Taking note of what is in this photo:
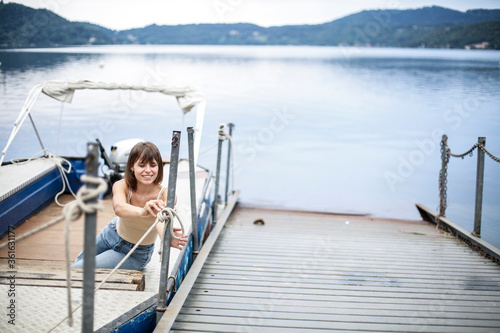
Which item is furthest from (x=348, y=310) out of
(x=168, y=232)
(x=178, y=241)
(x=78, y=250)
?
(x=78, y=250)

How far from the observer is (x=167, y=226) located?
286cm

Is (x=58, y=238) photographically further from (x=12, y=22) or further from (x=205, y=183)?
(x=12, y=22)

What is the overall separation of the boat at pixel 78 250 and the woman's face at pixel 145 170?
0.25 metres

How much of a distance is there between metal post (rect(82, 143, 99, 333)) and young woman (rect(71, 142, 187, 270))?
102cm

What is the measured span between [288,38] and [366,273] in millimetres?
132402

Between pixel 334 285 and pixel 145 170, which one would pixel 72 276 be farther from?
pixel 334 285

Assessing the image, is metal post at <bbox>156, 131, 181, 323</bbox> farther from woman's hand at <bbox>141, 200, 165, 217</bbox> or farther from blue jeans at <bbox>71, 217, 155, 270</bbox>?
blue jeans at <bbox>71, 217, 155, 270</bbox>

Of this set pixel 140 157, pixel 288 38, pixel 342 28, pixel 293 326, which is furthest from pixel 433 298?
pixel 288 38

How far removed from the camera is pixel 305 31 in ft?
398

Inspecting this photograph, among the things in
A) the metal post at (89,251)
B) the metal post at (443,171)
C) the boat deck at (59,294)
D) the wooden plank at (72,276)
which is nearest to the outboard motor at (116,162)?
the boat deck at (59,294)

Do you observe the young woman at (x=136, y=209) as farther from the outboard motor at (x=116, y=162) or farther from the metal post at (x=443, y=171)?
the metal post at (x=443, y=171)

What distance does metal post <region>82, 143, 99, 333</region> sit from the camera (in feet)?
5.33

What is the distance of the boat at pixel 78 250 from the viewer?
8.52 feet

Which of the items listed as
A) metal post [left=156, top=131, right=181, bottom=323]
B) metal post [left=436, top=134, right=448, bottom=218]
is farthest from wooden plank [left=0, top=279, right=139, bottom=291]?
metal post [left=436, top=134, right=448, bottom=218]
